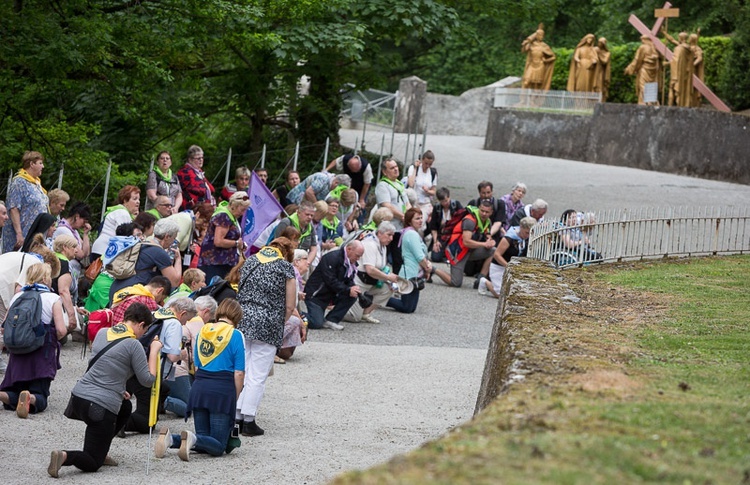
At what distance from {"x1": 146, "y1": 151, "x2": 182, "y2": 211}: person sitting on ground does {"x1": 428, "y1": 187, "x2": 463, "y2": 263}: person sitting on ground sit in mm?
→ 5338

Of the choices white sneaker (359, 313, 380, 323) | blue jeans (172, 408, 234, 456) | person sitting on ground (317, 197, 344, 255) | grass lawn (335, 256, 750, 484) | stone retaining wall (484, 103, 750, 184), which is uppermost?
stone retaining wall (484, 103, 750, 184)

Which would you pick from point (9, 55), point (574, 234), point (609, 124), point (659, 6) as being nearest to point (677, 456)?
point (574, 234)

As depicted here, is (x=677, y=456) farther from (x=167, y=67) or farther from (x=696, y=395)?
(x=167, y=67)

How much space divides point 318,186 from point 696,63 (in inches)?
753

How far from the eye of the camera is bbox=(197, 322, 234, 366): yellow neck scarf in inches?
358

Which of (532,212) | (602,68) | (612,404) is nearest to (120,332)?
(612,404)

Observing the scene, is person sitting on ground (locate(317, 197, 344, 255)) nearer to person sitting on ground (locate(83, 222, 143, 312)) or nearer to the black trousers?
person sitting on ground (locate(83, 222, 143, 312))

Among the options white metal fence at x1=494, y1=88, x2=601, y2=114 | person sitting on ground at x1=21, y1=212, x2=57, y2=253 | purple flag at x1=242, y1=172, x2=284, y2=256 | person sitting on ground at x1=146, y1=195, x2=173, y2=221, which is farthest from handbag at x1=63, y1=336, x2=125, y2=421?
white metal fence at x1=494, y1=88, x2=601, y2=114

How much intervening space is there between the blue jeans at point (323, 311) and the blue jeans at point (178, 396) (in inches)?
180

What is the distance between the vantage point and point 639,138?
3256cm

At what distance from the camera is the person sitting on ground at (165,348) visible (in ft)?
31.7

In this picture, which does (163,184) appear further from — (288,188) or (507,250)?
(507,250)

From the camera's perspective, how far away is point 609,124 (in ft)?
109

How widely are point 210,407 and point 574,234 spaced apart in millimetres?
6456
